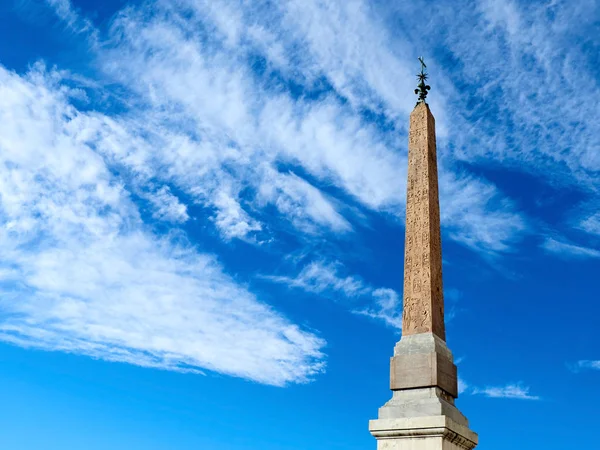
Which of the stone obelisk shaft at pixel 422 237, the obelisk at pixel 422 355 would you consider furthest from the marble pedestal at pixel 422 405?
the stone obelisk shaft at pixel 422 237

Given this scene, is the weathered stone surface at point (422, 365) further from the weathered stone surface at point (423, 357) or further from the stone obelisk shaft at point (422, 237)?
the stone obelisk shaft at point (422, 237)

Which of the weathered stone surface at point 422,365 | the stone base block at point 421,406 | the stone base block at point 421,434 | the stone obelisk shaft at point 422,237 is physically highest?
the stone obelisk shaft at point 422,237

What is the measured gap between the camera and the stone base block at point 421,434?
36.1 feet

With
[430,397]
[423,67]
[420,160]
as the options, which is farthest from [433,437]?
[423,67]

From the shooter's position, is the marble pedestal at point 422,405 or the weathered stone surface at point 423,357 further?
the weathered stone surface at point 423,357

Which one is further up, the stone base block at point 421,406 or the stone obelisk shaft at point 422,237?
the stone obelisk shaft at point 422,237

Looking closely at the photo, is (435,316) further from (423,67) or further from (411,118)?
(423,67)

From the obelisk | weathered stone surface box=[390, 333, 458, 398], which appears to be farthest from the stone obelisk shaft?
weathered stone surface box=[390, 333, 458, 398]

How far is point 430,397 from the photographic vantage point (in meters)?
11.5

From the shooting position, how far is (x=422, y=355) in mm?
11789

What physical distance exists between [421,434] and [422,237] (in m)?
3.56

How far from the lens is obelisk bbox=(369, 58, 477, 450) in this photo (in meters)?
11.3

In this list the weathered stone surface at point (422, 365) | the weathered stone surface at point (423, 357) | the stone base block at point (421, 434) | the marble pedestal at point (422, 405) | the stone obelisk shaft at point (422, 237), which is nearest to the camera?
the stone base block at point (421, 434)

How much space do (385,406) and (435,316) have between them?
1.79 m
